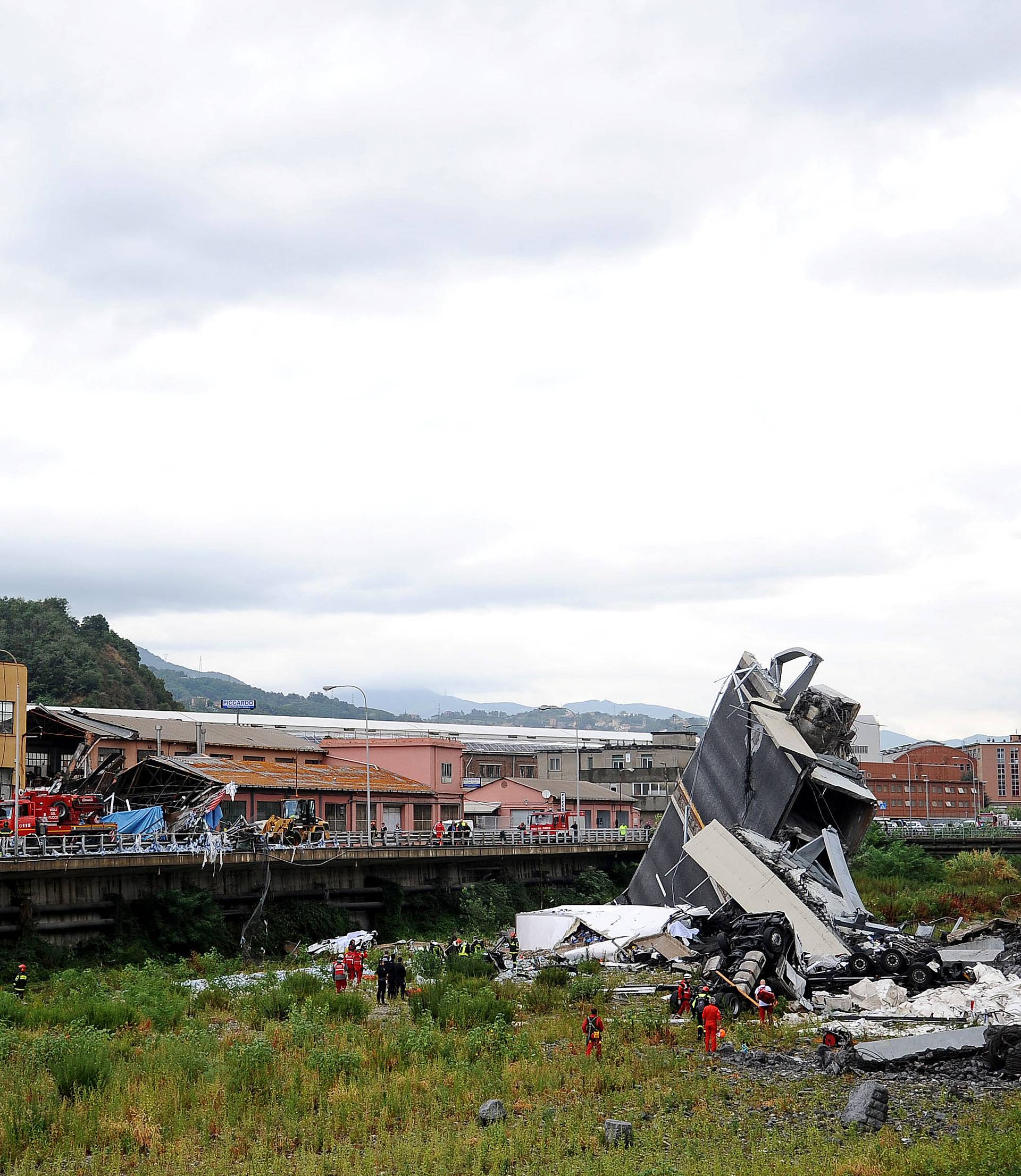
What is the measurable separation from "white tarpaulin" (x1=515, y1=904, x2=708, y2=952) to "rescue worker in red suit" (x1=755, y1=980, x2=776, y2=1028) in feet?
37.5

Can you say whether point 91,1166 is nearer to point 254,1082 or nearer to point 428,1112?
point 254,1082

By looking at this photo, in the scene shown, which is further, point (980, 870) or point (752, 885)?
point (980, 870)

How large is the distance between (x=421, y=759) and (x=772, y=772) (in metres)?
35.4

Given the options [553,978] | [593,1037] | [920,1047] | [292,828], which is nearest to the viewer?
[920,1047]

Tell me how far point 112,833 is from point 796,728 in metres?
23.5

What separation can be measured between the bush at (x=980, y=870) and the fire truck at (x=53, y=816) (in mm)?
41947

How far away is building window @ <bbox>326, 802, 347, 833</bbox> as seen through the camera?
60219mm

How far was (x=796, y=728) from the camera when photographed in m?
44.0

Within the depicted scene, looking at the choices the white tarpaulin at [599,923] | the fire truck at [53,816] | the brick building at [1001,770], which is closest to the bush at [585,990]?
the white tarpaulin at [599,923]

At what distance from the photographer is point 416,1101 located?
778 inches

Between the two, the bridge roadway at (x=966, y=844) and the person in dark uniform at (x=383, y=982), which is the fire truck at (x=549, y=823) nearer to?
the bridge roadway at (x=966, y=844)

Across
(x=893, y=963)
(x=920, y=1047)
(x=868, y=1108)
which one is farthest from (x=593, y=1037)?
(x=893, y=963)

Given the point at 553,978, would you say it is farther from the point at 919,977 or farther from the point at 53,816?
the point at 53,816

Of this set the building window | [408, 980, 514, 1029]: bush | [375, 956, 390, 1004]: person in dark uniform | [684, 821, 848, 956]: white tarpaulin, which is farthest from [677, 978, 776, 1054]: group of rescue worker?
the building window
